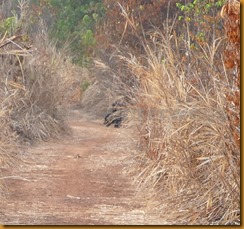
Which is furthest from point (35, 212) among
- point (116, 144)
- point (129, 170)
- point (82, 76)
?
point (82, 76)

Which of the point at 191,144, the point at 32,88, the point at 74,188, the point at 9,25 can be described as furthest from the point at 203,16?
the point at 9,25

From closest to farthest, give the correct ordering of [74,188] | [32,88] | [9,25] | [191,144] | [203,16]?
1. [191,144]
2. [74,188]
3. [203,16]
4. [32,88]
5. [9,25]

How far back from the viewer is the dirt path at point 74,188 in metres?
8.20

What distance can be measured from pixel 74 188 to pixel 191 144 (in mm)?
1996

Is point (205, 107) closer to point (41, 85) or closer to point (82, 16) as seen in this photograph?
point (41, 85)

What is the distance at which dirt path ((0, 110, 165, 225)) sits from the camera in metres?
8.20

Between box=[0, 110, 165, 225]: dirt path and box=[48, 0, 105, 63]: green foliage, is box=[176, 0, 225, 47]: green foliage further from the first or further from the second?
box=[48, 0, 105, 63]: green foliage

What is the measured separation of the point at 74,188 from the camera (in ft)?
32.6

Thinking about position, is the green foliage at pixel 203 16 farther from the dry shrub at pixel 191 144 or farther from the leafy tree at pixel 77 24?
the leafy tree at pixel 77 24

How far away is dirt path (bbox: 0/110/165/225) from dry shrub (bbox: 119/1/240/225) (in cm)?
34

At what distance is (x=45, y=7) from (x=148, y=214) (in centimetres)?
2049

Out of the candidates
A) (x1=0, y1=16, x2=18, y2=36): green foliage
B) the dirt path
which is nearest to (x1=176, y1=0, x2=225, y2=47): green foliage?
the dirt path

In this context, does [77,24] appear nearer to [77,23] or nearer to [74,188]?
[77,23]

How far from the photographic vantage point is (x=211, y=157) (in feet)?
25.6
